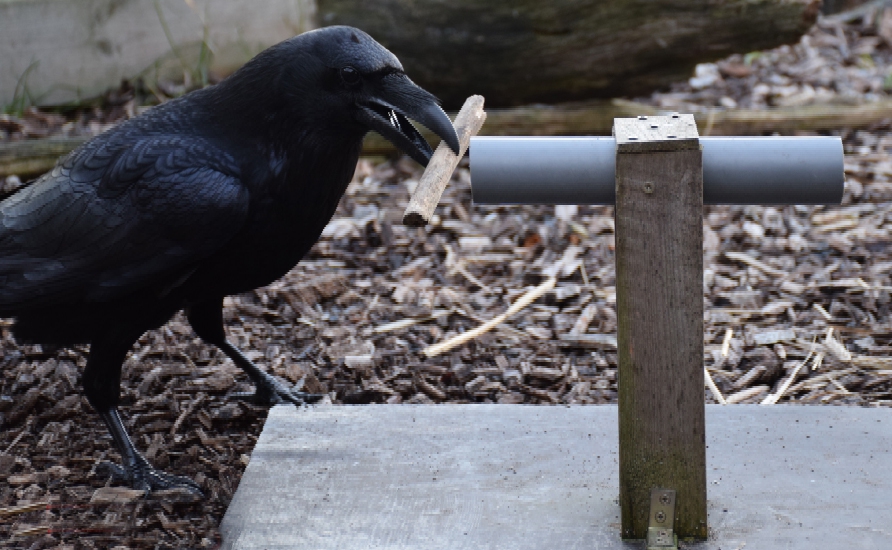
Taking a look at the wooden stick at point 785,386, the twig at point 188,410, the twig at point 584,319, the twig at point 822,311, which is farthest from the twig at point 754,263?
the twig at point 188,410

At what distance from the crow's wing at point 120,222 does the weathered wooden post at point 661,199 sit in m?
1.00

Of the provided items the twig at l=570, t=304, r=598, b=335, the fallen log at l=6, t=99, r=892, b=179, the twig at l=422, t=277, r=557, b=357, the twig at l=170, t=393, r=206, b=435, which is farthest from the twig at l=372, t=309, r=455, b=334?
the fallen log at l=6, t=99, r=892, b=179

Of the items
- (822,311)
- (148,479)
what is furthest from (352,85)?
(822,311)

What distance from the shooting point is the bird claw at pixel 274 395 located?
12.5 feet

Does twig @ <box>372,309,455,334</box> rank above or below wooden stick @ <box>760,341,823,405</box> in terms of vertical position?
above

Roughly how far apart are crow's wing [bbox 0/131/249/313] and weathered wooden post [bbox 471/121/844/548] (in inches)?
39.3

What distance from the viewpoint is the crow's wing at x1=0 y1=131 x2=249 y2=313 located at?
3.02 metres

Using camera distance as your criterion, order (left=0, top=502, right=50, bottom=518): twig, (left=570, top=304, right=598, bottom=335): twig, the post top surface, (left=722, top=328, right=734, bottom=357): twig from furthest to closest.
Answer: (left=570, top=304, right=598, bottom=335): twig → (left=722, top=328, right=734, bottom=357): twig → (left=0, top=502, right=50, bottom=518): twig → the post top surface

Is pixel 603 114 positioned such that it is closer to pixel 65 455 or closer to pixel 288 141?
pixel 288 141

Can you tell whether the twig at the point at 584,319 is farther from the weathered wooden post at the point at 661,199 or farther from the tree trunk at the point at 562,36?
the tree trunk at the point at 562,36

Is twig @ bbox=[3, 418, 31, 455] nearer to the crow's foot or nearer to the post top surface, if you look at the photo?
the crow's foot

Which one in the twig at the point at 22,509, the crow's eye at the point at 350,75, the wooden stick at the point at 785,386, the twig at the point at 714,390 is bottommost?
the wooden stick at the point at 785,386

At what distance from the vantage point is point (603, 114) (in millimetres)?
6340

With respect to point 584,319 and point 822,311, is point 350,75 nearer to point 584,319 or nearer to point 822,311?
point 584,319
